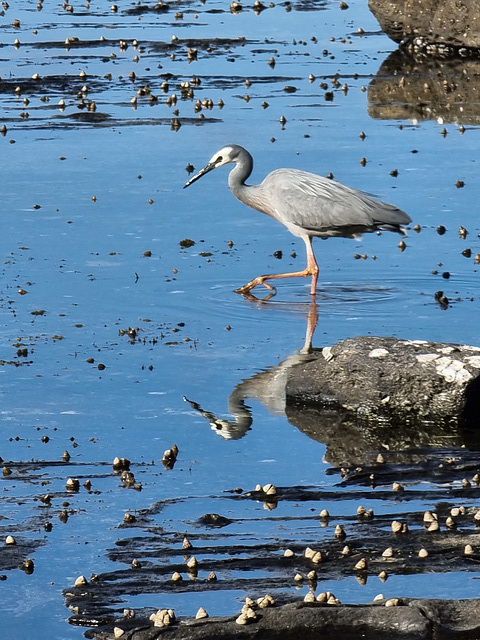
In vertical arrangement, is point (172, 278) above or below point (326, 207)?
below

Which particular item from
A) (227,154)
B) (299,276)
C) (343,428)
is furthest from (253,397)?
(227,154)

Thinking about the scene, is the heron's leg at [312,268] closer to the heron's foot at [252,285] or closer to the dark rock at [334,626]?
the heron's foot at [252,285]

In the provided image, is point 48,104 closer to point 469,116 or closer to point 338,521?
point 469,116

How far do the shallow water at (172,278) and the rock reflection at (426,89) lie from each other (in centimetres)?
17

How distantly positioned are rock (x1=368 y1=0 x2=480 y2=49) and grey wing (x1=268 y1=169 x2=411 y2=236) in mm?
13458

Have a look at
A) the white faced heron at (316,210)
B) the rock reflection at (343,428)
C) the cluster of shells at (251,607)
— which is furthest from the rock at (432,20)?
the cluster of shells at (251,607)

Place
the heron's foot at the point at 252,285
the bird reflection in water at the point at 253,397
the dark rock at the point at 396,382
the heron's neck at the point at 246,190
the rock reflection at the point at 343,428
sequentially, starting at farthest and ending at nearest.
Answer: the heron's neck at the point at 246,190 → the heron's foot at the point at 252,285 → the bird reflection in water at the point at 253,397 → the dark rock at the point at 396,382 → the rock reflection at the point at 343,428

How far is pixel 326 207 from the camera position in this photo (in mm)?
14344

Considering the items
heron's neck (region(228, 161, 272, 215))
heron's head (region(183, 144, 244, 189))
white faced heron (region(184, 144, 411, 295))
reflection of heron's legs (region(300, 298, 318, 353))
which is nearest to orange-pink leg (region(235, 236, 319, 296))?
white faced heron (region(184, 144, 411, 295))

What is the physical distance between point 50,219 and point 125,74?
1093 cm

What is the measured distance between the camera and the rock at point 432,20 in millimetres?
27000

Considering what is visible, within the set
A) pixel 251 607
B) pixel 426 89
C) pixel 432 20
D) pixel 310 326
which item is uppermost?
pixel 432 20

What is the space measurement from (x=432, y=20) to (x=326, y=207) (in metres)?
14.7

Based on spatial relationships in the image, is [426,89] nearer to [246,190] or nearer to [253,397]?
[246,190]
